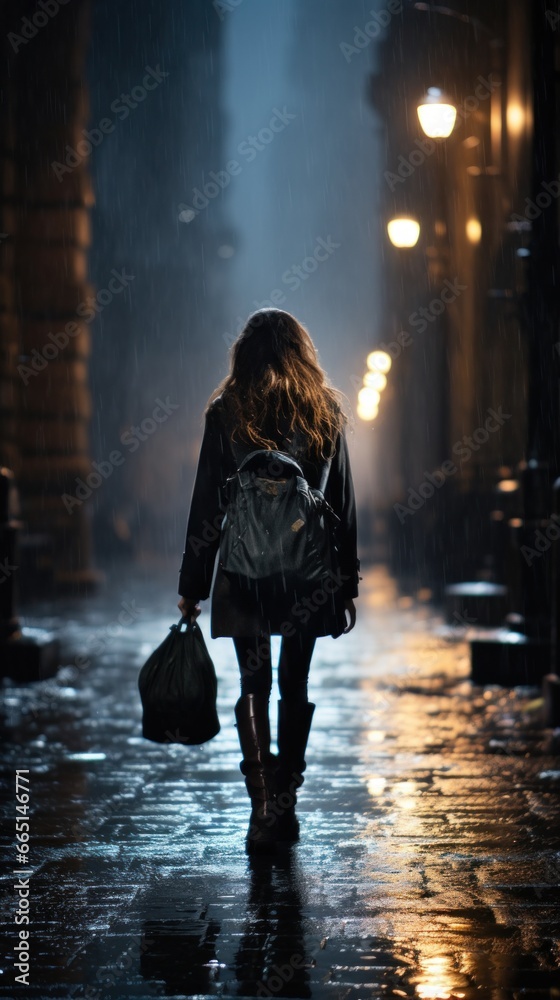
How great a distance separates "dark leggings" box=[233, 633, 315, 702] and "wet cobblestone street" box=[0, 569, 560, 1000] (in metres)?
0.55

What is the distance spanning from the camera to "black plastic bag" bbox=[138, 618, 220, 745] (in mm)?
4633

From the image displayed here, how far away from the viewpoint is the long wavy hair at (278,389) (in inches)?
187

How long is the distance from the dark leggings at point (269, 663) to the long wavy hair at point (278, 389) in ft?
2.23

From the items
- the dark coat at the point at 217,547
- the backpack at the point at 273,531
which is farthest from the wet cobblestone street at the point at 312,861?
the backpack at the point at 273,531

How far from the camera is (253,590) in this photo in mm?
4543

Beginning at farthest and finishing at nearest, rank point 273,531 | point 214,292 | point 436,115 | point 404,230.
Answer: point 214,292, point 404,230, point 436,115, point 273,531

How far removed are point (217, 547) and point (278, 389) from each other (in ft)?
2.00

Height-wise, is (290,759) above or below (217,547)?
below

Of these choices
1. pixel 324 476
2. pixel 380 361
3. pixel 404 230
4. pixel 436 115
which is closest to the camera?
pixel 324 476

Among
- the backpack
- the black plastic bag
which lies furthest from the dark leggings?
the backpack

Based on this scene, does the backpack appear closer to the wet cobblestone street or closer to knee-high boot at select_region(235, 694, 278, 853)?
A: knee-high boot at select_region(235, 694, 278, 853)

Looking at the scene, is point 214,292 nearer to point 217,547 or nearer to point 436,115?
point 436,115

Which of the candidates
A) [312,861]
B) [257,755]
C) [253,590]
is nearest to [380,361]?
[257,755]

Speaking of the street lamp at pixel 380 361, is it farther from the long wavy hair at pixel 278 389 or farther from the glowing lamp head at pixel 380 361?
the long wavy hair at pixel 278 389
